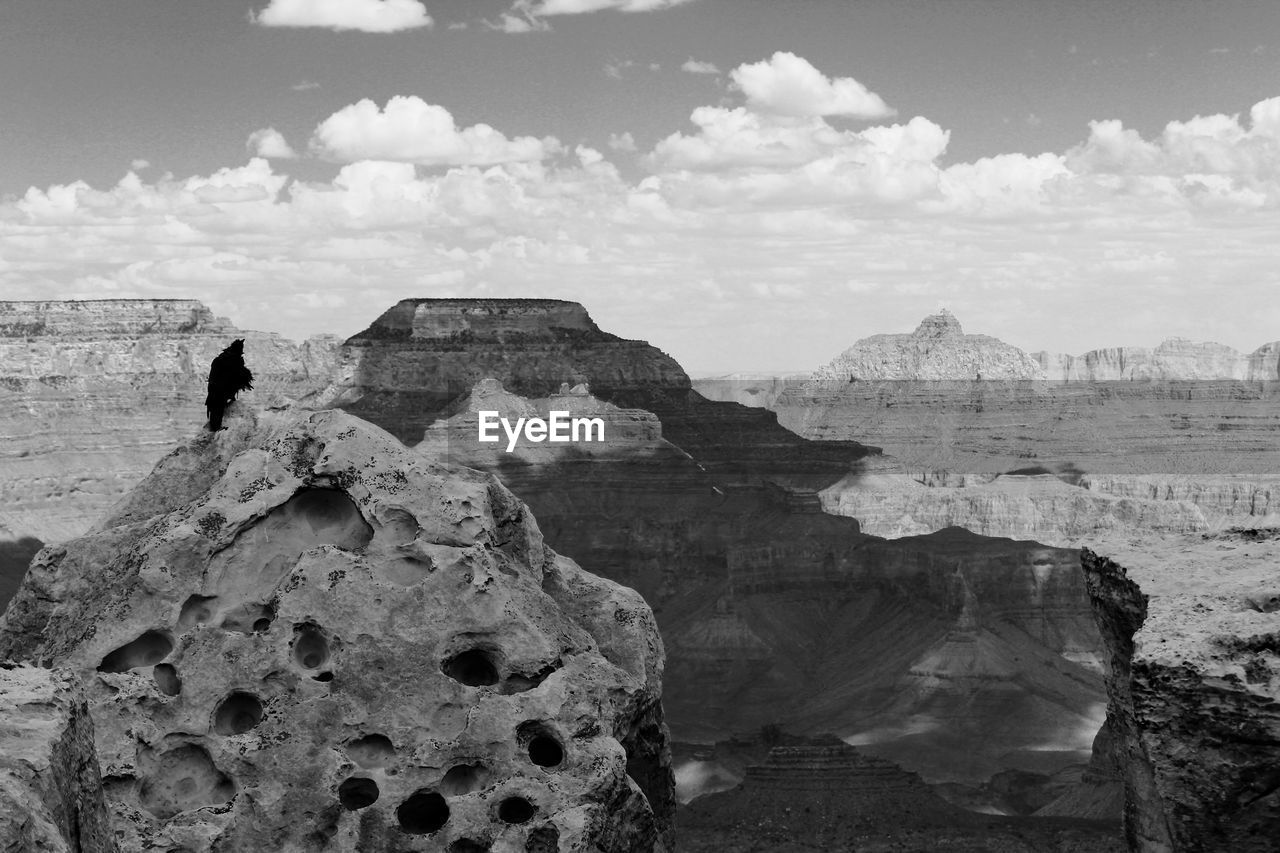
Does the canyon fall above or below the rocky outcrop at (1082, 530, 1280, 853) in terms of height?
below

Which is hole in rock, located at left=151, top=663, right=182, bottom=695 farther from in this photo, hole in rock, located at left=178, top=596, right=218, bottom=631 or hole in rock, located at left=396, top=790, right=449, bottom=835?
hole in rock, located at left=396, top=790, right=449, bottom=835

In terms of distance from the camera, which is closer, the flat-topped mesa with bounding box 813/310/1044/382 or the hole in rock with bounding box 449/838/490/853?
the hole in rock with bounding box 449/838/490/853

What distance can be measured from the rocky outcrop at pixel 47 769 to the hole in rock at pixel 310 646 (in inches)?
210

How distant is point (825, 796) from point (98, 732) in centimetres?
4302

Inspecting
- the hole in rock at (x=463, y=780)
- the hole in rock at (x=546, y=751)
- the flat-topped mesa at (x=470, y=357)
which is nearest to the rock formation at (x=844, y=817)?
the hole in rock at (x=546, y=751)

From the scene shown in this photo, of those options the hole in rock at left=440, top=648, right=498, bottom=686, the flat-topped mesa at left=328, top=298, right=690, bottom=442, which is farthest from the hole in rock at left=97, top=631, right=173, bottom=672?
the flat-topped mesa at left=328, top=298, right=690, bottom=442

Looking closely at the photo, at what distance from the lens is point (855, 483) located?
408 ft

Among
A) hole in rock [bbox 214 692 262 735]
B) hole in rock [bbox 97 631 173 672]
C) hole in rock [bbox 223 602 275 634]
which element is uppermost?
hole in rock [bbox 223 602 275 634]

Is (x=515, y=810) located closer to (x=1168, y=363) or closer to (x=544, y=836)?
(x=544, y=836)

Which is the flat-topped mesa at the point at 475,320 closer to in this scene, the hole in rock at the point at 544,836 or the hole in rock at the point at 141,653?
the hole in rock at the point at 141,653

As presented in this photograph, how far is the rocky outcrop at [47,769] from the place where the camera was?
1034cm

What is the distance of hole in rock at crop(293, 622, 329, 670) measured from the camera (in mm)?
17797

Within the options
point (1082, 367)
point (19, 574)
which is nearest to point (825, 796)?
point (19, 574)

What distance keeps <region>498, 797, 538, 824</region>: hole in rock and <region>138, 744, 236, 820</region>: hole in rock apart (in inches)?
89.1
